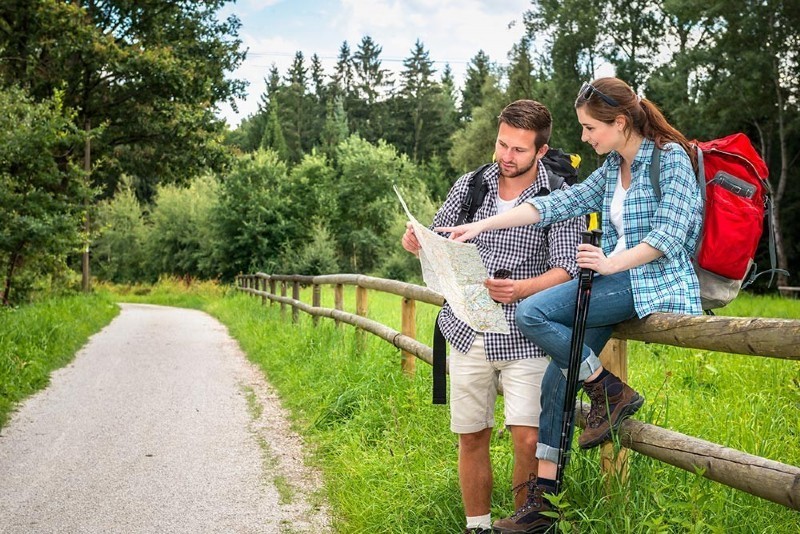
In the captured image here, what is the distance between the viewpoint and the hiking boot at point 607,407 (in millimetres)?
2850

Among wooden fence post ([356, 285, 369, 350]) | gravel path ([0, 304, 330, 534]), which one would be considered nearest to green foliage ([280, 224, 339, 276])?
gravel path ([0, 304, 330, 534])

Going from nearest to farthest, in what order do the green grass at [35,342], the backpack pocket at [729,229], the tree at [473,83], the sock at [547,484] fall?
1. the backpack pocket at [729,229]
2. the sock at [547,484]
3. the green grass at [35,342]
4. the tree at [473,83]

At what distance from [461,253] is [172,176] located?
2354 cm

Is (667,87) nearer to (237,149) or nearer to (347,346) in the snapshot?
(237,149)

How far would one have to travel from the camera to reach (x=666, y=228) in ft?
8.46

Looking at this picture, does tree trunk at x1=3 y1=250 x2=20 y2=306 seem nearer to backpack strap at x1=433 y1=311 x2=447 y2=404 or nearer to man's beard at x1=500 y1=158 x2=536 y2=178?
backpack strap at x1=433 y1=311 x2=447 y2=404

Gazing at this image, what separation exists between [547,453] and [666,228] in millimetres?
883

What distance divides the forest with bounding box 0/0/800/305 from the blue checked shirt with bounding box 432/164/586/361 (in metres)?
0.72

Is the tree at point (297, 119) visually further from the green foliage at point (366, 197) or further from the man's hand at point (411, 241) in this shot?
the man's hand at point (411, 241)

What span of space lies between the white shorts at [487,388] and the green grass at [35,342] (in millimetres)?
4627

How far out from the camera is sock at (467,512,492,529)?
3.15 metres

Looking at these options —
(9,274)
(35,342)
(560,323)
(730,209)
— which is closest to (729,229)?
(730,209)

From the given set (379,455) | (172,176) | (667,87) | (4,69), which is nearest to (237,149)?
(172,176)

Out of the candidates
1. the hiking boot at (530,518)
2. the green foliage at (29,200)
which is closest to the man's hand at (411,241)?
the hiking boot at (530,518)
